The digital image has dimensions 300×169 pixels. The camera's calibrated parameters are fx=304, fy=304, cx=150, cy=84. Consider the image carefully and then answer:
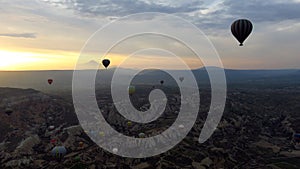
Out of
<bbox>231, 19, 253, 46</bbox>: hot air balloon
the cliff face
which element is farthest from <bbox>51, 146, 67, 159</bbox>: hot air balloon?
<bbox>231, 19, 253, 46</bbox>: hot air balloon

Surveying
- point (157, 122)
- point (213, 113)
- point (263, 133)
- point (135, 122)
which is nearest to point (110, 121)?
point (135, 122)

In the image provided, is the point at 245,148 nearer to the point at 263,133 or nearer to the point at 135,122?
the point at 263,133

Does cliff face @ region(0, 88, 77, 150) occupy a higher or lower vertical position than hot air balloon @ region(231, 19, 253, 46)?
lower

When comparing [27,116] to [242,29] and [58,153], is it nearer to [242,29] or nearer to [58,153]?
[58,153]

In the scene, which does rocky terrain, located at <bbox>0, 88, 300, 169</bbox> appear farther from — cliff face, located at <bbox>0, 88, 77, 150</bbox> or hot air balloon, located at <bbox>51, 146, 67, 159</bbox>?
hot air balloon, located at <bbox>51, 146, 67, 159</bbox>

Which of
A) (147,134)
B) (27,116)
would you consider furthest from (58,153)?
(27,116)

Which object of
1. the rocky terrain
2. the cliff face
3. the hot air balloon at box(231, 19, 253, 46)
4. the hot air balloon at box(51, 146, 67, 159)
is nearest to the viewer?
the hot air balloon at box(231, 19, 253, 46)
